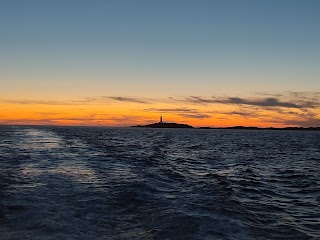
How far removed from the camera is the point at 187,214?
11.5 meters

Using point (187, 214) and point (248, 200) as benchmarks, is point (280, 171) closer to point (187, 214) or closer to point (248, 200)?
point (248, 200)

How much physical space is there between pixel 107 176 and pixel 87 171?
230 centimetres

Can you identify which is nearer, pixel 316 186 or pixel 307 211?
pixel 307 211

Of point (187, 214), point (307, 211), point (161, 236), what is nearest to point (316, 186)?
point (307, 211)

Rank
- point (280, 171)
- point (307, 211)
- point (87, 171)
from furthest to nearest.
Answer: point (280, 171) → point (87, 171) → point (307, 211)

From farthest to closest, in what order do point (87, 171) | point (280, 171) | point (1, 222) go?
1. point (280, 171)
2. point (87, 171)
3. point (1, 222)

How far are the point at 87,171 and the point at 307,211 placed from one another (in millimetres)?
12663

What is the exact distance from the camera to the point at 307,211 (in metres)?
13.1

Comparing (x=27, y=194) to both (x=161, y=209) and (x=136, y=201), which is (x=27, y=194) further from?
(x=161, y=209)

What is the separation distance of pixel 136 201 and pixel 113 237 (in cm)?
442

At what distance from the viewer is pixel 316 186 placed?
18641mm

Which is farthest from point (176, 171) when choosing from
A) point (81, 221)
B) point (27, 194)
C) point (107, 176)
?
point (81, 221)

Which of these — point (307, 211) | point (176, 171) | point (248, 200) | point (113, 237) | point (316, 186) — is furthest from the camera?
point (176, 171)

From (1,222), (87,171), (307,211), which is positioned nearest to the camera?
(1,222)
